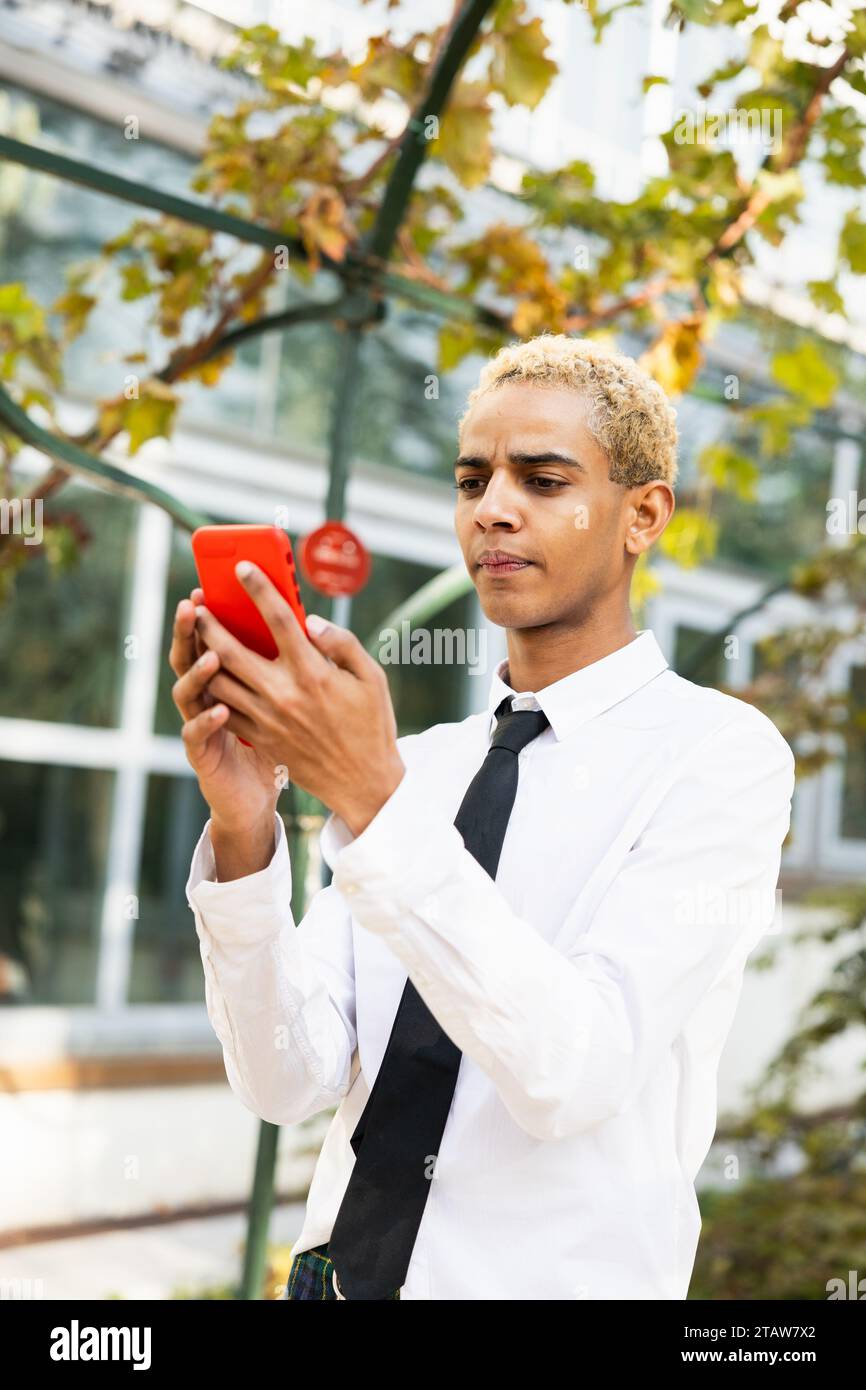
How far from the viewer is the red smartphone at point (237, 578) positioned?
104cm

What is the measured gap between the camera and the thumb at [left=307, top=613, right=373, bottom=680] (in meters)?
0.99

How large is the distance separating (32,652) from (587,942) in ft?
12.9

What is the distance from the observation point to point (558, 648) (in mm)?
1439

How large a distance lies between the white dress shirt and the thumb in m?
0.10

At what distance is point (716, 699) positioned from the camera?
1.37 meters

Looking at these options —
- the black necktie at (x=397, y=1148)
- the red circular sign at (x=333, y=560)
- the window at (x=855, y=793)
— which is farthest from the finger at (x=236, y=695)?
the window at (x=855, y=793)

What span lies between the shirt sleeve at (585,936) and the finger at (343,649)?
0.09 metres

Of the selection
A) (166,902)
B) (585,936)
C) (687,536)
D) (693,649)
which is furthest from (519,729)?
(693,649)

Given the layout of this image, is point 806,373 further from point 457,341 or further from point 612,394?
point 612,394

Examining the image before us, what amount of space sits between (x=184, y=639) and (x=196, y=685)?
41 mm

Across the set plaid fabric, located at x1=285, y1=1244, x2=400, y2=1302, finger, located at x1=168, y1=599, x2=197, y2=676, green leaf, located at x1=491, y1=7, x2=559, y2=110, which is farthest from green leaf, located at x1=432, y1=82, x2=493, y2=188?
plaid fabric, located at x1=285, y1=1244, x2=400, y2=1302

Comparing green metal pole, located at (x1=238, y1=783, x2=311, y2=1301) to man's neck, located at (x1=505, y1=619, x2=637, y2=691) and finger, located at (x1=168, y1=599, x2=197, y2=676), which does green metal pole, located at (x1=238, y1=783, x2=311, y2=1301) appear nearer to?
man's neck, located at (x1=505, y1=619, x2=637, y2=691)

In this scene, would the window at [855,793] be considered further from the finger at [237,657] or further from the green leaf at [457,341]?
the finger at [237,657]

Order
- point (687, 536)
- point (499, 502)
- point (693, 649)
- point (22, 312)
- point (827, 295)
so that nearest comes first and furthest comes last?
point (499, 502), point (22, 312), point (827, 295), point (687, 536), point (693, 649)
